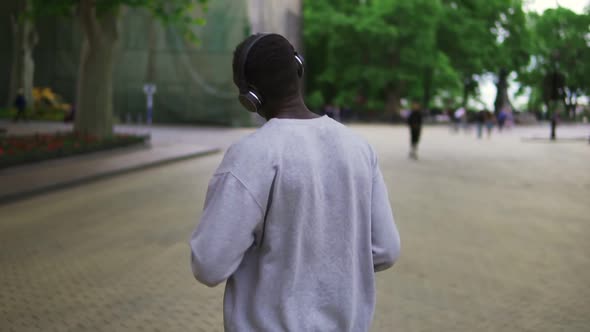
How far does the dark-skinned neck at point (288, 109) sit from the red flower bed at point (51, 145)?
12.4m

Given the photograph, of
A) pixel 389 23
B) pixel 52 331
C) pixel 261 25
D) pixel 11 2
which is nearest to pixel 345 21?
pixel 389 23

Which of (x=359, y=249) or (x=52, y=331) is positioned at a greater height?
(x=359, y=249)

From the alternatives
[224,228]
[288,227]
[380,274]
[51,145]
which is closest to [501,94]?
[51,145]

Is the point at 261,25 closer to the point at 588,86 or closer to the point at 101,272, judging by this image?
the point at 101,272

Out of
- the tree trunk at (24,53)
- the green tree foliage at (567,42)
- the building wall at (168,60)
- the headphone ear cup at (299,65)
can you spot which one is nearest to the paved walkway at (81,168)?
the headphone ear cup at (299,65)

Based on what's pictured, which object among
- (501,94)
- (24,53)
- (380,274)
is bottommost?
(380,274)

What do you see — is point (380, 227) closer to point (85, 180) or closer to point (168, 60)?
point (85, 180)

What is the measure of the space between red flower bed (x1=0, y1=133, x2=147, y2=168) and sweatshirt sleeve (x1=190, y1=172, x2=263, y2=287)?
494 inches

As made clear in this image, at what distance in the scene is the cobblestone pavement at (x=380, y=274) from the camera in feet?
15.5

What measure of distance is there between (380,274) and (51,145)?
12.1 m

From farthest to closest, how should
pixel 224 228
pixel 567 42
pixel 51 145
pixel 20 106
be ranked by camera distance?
pixel 567 42 → pixel 20 106 → pixel 51 145 → pixel 224 228

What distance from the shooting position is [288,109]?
2.05 m

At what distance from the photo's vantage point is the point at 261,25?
3828 centimetres

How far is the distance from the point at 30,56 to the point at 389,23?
86.8ft
